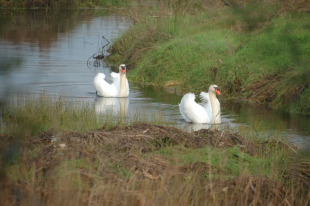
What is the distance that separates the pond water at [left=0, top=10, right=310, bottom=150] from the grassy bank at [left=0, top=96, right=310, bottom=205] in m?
0.49

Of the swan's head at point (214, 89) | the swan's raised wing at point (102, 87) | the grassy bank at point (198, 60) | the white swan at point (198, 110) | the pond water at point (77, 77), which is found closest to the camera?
the pond water at point (77, 77)

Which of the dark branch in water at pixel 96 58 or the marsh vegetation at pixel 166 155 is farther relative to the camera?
the dark branch in water at pixel 96 58

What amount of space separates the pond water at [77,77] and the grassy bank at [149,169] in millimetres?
492

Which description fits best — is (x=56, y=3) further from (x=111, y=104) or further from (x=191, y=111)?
(x=191, y=111)

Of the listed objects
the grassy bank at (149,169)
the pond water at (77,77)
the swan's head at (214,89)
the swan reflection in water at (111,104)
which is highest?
the grassy bank at (149,169)

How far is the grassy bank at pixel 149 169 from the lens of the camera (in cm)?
517

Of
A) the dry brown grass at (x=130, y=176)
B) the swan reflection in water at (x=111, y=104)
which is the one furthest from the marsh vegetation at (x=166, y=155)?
the swan reflection in water at (x=111, y=104)

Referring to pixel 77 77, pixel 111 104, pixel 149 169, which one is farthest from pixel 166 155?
pixel 77 77

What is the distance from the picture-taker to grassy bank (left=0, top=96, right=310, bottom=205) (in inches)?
203

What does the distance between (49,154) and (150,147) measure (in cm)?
140

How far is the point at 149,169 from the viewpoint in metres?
6.47

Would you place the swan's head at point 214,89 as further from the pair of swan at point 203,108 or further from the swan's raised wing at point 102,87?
the swan's raised wing at point 102,87

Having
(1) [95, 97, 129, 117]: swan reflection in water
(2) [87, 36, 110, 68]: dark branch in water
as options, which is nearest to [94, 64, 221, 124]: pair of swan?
(1) [95, 97, 129, 117]: swan reflection in water

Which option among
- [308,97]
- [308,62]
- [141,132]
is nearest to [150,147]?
[141,132]
